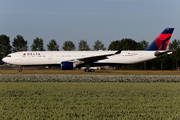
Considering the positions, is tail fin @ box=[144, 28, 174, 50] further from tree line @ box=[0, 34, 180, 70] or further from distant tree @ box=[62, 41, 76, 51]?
distant tree @ box=[62, 41, 76, 51]

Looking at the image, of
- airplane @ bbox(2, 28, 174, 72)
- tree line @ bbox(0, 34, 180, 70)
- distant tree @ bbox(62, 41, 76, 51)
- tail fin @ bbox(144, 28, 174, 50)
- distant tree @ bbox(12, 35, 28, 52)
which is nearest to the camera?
airplane @ bbox(2, 28, 174, 72)

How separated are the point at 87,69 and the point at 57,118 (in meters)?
26.5

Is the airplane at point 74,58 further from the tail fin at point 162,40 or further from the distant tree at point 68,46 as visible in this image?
the distant tree at point 68,46

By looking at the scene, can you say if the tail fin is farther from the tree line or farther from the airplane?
the tree line

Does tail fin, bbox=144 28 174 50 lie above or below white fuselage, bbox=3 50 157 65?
above

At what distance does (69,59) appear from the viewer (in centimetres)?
3281

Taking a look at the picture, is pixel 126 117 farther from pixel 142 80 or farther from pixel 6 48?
pixel 6 48

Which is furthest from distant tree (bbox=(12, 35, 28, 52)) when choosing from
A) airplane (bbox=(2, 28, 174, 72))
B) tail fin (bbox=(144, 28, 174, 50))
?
tail fin (bbox=(144, 28, 174, 50))

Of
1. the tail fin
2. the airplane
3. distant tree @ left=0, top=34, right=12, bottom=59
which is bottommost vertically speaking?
the airplane

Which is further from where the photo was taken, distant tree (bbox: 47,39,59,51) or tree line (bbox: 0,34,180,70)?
distant tree (bbox: 47,39,59,51)

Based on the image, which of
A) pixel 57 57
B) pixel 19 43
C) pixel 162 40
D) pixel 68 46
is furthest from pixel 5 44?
pixel 162 40

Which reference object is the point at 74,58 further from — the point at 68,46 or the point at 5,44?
the point at 68,46

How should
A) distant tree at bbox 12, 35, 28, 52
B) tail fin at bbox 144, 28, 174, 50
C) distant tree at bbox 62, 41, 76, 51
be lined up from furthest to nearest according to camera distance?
1. distant tree at bbox 62, 41, 76, 51
2. distant tree at bbox 12, 35, 28, 52
3. tail fin at bbox 144, 28, 174, 50

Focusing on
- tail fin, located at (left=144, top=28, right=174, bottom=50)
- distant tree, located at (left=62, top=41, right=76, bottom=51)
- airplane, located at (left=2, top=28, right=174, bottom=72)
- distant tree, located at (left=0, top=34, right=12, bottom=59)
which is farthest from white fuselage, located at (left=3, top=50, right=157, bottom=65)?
distant tree, located at (left=62, top=41, right=76, bottom=51)
